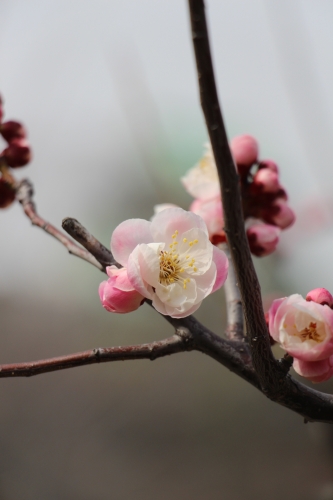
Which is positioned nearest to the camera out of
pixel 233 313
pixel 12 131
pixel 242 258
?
pixel 242 258

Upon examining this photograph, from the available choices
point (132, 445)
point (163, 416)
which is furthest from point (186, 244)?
point (163, 416)

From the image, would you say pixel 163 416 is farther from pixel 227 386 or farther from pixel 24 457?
pixel 24 457

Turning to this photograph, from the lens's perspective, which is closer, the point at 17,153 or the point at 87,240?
the point at 87,240

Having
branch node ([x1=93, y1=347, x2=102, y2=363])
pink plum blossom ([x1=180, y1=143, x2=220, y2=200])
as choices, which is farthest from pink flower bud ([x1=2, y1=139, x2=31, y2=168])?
branch node ([x1=93, y1=347, x2=102, y2=363])

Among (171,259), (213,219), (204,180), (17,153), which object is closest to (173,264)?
(171,259)

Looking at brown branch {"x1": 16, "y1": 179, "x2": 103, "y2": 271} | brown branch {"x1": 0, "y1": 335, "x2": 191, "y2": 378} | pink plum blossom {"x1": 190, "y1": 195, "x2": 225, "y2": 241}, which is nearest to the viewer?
brown branch {"x1": 0, "y1": 335, "x2": 191, "y2": 378}

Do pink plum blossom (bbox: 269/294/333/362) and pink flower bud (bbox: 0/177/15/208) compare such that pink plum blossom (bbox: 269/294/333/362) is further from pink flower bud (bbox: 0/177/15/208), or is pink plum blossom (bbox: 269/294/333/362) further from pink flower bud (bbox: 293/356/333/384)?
pink flower bud (bbox: 0/177/15/208)

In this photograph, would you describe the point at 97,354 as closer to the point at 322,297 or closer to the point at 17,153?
the point at 322,297
